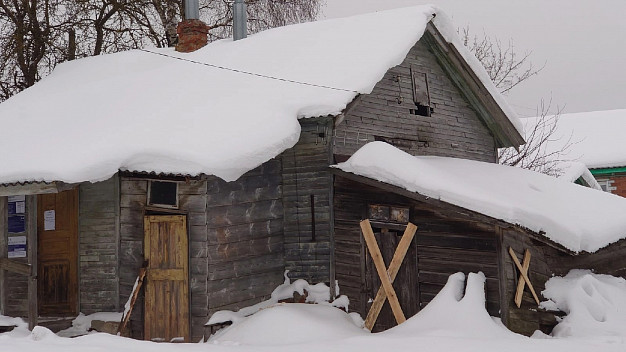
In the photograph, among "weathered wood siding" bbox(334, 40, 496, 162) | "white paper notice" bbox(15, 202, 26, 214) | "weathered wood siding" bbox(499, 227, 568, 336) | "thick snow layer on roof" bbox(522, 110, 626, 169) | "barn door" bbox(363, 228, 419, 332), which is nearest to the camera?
"weathered wood siding" bbox(499, 227, 568, 336)

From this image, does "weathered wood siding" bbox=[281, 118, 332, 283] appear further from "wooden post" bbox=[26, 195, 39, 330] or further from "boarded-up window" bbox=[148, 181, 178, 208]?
"wooden post" bbox=[26, 195, 39, 330]

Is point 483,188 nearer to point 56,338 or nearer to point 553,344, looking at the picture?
point 553,344

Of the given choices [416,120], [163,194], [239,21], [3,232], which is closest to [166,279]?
[163,194]

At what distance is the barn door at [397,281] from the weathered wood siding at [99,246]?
13.7 feet

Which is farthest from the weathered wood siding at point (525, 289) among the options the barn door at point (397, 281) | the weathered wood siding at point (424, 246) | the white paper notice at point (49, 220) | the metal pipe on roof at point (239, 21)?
the metal pipe on roof at point (239, 21)

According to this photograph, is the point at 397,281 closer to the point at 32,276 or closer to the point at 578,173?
the point at 32,276

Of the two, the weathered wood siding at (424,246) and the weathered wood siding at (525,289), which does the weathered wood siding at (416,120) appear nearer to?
the weathered wood siding at (424,246)

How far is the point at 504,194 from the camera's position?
10742 millimetres

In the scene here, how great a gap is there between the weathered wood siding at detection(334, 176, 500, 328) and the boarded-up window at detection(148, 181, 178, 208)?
2.62 meters

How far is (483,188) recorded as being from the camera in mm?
10719

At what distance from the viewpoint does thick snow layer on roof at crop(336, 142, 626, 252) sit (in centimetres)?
956

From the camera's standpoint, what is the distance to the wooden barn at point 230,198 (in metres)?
10.0

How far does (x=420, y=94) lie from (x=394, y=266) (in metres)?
4.63

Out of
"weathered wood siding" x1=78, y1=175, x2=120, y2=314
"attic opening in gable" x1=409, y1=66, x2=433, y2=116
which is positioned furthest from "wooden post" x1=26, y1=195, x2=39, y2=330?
"attic opening in gable" x1=409, y1=66, x2=433, y2=116
